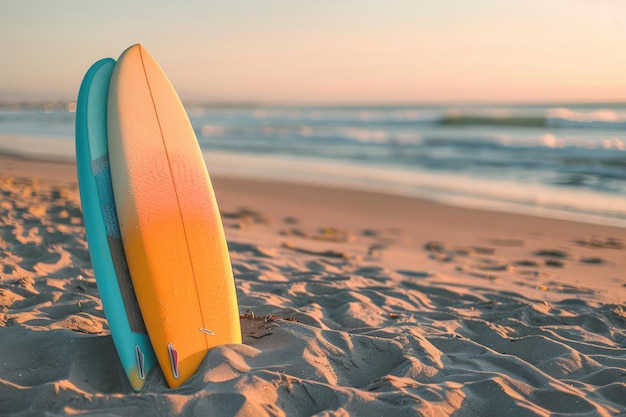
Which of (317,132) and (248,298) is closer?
(248,298)

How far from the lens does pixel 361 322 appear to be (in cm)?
368

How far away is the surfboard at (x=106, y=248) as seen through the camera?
268 cm

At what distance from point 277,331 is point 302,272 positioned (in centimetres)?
169

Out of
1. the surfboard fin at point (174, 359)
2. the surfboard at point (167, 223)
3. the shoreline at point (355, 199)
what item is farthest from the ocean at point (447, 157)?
the surfboard fin at point (174, 359)

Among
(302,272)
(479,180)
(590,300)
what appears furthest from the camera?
(479,180)

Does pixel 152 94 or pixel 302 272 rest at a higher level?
pixel 152 94

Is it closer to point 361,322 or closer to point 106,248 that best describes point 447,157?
point 361,322

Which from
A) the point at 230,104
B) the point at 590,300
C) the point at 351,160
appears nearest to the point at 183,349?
the point at 590,300

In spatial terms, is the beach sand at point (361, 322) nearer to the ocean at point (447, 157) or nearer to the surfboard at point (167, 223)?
the surfboard at point (167, 223)

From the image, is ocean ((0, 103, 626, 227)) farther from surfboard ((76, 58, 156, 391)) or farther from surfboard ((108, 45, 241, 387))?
surfboard ((76, 58, 156, 391))

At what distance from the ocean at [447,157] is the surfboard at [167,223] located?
521 centimetres

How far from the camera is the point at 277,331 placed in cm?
311

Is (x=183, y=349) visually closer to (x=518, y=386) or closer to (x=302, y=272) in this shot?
(x=518, y=386)

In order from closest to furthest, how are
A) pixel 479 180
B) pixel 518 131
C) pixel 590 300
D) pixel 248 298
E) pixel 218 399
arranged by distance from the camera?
1. pixel 218 399
2. pixel 248 298
3. pixel 590 300
4. pixel 479 180
5. pixel 518 131
